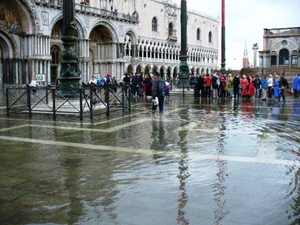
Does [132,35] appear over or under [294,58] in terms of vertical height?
over

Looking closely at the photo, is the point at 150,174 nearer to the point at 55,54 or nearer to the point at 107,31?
the point at 55,54

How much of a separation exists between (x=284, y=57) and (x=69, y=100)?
45.7 m

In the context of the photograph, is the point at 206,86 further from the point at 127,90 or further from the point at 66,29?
the point at 66,29

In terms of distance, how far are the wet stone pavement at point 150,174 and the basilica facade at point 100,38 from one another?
916 centimetres

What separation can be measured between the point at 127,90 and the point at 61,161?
844cm

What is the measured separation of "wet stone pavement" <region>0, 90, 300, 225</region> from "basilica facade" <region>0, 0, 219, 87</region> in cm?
916

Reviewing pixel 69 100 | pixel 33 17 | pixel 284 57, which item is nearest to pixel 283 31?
pixel 284 57

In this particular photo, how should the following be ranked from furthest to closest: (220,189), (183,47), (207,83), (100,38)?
(100,38)
(183,47)
(207,83)
(220,189)

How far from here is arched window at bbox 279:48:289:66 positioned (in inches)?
2098

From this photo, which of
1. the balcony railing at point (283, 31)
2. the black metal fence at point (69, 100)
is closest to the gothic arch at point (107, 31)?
the balcony railing at point (283, 31)

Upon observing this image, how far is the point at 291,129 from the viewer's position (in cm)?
1018

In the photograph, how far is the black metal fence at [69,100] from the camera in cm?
1276

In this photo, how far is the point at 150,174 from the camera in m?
5.86

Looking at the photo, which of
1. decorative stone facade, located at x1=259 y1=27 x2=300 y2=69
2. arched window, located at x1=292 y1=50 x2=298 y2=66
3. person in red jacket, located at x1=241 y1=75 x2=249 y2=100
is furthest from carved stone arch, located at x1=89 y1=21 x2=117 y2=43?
person in red jacket, located at x1=241 y1=75 x2=249 y2=100
